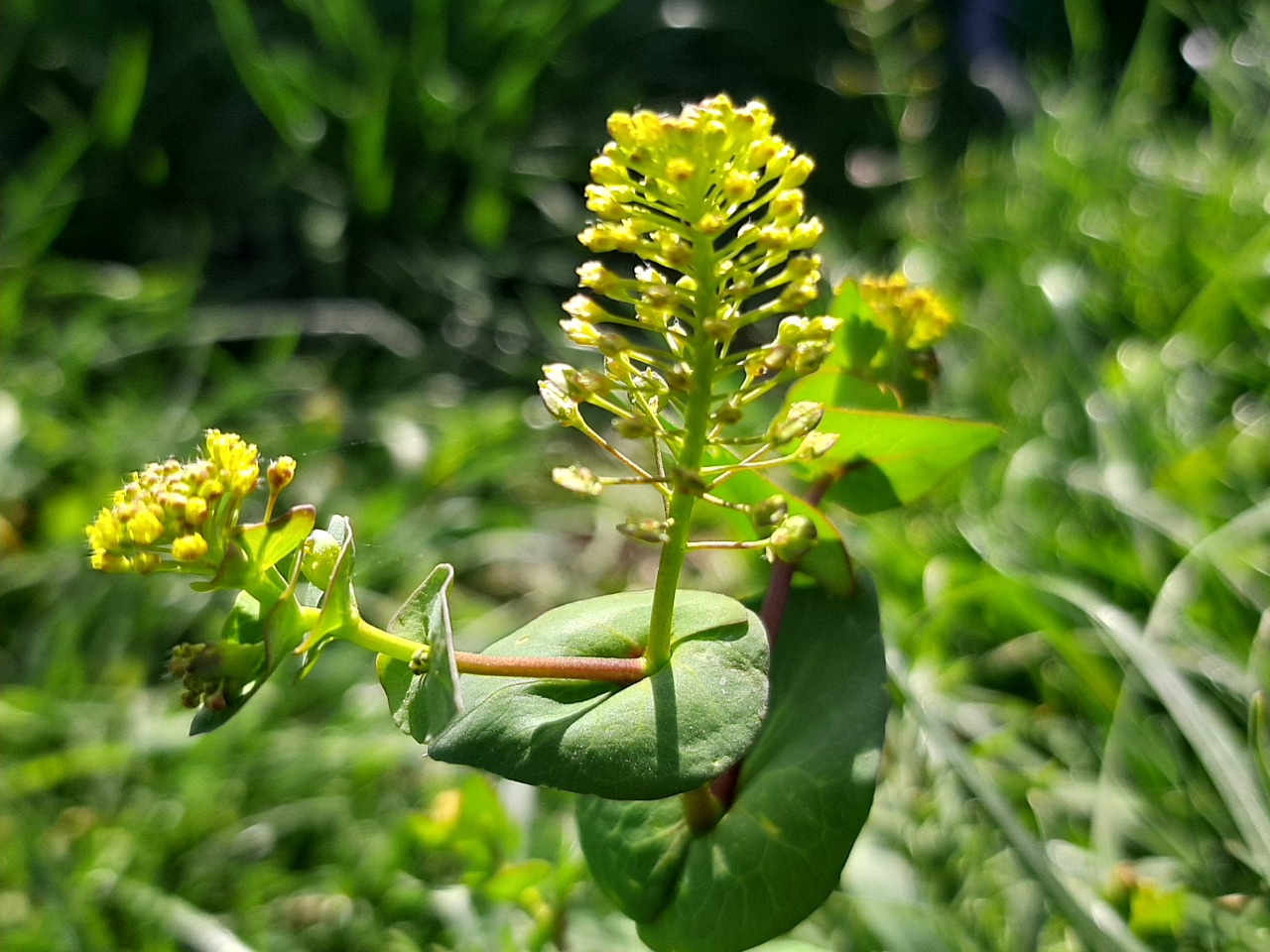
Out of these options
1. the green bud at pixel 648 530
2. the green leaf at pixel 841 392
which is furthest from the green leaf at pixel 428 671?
the green leaf at pixel 841 392

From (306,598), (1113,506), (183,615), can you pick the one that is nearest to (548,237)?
(183,615)

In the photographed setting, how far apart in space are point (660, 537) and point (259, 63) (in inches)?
99.4

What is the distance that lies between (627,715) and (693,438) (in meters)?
0.16

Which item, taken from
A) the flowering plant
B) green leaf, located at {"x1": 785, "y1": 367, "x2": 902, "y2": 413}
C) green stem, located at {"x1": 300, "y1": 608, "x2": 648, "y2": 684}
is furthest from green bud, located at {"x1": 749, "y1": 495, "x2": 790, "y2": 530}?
green leaf, located at {"x1": 785, "y1": 367, "x2": 902, "y2": 413}

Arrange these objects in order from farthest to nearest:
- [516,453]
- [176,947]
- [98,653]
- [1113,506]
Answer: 1. [516,453]
2. [98,653]
3. [1113,506]
4. [176,947]

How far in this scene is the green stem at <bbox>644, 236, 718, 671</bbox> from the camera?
1.90ft

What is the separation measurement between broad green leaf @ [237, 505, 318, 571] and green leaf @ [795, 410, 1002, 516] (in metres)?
0.35

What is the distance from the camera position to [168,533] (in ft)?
1.81

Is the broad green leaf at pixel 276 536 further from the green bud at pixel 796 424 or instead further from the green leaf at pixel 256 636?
the green bud at pixel 796 424

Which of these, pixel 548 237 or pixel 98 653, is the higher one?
pixel 548 237

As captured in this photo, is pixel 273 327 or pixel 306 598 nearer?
pixel 306 598

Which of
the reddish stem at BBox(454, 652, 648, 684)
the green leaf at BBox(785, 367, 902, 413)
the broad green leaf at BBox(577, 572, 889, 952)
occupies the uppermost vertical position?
the green leaf at BBox(785, 367, 902, 413)

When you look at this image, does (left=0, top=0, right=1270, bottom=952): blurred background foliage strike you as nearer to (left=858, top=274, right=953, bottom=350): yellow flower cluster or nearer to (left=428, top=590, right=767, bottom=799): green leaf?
(left=428, top=590, right=767, bottom=799): green leaf

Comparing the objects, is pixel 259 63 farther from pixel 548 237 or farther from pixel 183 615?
pixel 183 615
